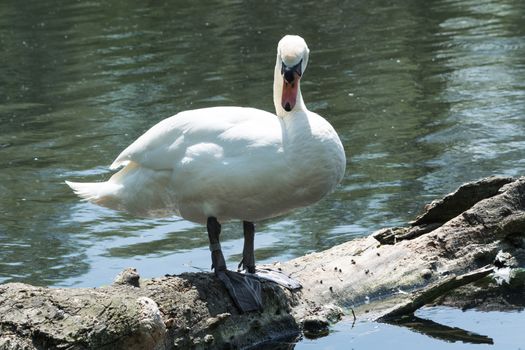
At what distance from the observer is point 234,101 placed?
51.8 ft

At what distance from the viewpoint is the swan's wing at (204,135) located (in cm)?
671

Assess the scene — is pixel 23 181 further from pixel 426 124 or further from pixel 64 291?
pixel 64 291

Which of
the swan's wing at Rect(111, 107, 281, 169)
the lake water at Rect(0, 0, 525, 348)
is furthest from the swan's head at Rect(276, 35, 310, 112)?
the lake water at Rect(0, 0, 525, 348)

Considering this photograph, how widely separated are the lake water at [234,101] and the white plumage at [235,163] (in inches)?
45.2

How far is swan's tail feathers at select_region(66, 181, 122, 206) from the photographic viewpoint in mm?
7262

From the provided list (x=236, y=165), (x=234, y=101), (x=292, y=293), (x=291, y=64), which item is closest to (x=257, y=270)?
(x=292, y=293)

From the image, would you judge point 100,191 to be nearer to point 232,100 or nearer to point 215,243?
point 215,243

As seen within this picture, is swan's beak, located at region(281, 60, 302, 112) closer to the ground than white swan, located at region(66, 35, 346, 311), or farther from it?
farther from it

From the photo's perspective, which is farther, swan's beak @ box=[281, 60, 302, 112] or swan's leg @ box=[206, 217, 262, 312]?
swan's beak @ box=[281, 60, 302, 112]

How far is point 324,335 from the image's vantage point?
6.95 meters

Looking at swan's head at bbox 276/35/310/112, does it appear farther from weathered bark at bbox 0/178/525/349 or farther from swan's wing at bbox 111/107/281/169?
weathered bark at bbox 0/178/525/349

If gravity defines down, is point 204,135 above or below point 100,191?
above

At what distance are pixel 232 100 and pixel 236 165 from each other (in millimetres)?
9358

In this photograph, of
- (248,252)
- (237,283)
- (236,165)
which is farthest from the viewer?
(248,252)
